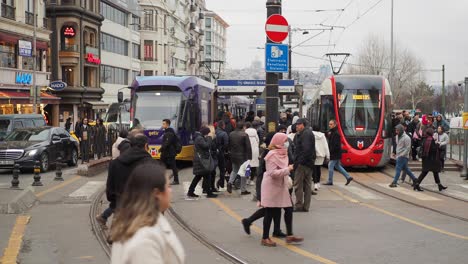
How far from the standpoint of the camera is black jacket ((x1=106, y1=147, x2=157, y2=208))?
321 inches

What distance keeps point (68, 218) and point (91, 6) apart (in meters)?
46.1

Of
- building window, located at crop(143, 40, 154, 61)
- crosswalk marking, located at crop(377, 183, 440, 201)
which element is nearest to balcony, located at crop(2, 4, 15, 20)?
crosswalk marking, located at crop(377, 183, 440, 201)

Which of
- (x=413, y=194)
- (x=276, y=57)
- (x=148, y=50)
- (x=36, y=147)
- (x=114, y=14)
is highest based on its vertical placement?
(x=114, y=14)

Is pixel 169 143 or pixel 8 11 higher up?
pixel 8 11

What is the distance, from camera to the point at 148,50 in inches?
2867

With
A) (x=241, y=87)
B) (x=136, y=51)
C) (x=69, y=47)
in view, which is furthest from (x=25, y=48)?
(x=136, y=51)

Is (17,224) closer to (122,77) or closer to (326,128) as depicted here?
(326,128)

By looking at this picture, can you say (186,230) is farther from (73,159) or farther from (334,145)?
(73,159)

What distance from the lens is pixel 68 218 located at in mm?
11859

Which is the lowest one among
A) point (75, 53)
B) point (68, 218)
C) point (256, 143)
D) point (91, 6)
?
point (68, 218)

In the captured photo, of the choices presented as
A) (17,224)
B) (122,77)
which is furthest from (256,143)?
(122,77)

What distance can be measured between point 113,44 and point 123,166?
5555 centimetres

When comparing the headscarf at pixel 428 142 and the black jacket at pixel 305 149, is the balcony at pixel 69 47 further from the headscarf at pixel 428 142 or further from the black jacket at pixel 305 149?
the black jacket at pixel 305 149

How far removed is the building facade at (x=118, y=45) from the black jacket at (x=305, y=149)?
4873cm
